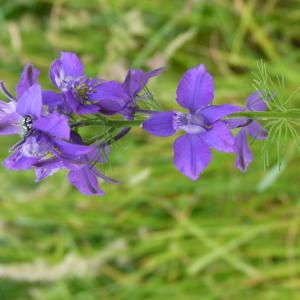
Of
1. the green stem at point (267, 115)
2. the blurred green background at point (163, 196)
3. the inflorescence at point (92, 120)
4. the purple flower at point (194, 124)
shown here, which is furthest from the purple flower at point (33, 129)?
the blurred green background at point (163, 196)

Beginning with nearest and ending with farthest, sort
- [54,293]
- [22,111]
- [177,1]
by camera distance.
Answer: [22,111] < [177,1] < [54,293]

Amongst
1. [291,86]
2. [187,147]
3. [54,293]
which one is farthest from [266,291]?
[187,147]

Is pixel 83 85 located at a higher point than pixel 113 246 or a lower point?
lower

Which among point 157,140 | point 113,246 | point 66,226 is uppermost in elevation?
point 157,140

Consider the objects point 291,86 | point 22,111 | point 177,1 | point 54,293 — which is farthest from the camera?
point 54,293

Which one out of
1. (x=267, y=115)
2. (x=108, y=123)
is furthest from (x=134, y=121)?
(x=267, y=115)

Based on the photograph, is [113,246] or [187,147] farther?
[113,246]

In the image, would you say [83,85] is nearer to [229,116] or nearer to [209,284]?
[229,116]

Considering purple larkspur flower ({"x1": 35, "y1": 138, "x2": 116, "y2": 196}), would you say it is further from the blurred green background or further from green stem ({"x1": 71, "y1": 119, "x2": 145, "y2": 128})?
the blurred green background
